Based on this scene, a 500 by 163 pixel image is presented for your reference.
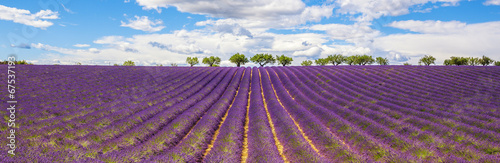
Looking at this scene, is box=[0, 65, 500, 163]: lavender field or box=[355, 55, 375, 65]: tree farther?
box=[355, 55, 375, 65]: tree

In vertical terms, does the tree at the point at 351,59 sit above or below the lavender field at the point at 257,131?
above

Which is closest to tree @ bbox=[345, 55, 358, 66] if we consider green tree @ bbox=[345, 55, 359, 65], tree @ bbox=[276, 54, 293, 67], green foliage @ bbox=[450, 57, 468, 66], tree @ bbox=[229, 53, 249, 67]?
green tree @ bbox=[345, 55, 359, 65]

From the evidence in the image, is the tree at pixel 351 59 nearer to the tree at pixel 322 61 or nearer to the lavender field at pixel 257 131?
the tree at pixel 322 61

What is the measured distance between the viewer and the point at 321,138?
8.25m

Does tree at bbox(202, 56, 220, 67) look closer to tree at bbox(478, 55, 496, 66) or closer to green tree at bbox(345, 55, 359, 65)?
green tree at bbox(345, 55, 359, 65)

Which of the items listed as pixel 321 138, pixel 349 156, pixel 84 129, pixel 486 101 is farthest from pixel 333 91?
pixel 84 129

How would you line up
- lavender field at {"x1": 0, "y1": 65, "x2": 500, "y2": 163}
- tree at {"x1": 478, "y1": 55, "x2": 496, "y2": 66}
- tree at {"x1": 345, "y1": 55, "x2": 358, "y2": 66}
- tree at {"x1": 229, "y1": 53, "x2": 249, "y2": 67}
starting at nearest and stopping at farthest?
1. lavender field at {"x1": 0, "y1": 65, "x2": 500, "y2": 163}
2. tree at {"x1": 478, "y1": 55, "x2": 496, "y2": 66}
3. tree at {"x1": 229, "y1": 53, "x2": 249, "y2": 67}
4. tree at {"x1": 345, "y1": 55, "x2": 358, "y2": 66}

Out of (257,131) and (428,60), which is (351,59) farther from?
(257,131)

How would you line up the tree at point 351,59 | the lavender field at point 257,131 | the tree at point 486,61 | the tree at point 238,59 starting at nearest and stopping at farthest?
the lavender field at point 257,131 < the tree at point 486,61 < the tree at point 238,59 < the tree at point 351,59

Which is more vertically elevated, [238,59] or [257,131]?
[238,59]

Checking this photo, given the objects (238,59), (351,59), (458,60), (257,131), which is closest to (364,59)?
(351,59)

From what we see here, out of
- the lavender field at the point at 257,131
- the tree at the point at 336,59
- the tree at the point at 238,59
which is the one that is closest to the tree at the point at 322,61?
the tree at the point at 336,59

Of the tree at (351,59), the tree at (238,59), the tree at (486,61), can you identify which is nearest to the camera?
the tree at (486,61)

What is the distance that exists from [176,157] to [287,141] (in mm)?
3392
